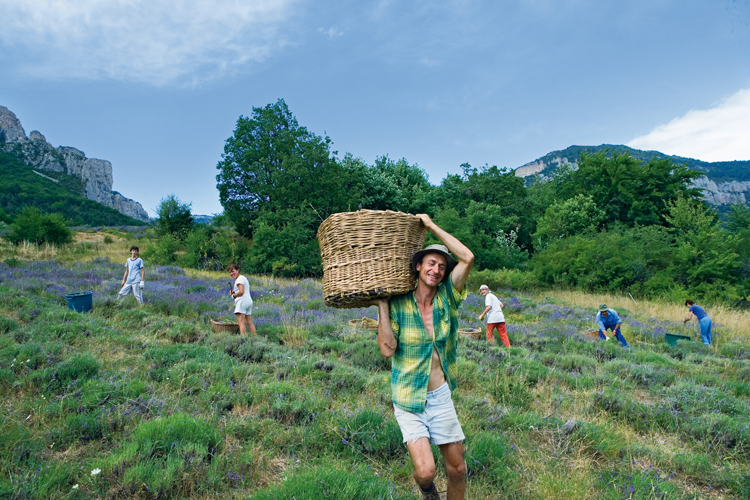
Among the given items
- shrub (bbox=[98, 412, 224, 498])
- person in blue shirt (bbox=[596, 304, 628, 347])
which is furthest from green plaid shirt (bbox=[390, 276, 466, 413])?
person in blue shirt (bbox=[596, 304, 628, 347])

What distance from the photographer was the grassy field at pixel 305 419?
10.2 feet

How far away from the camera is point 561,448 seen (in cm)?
395

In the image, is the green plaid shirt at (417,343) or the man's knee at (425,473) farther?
the green plaid shirt at (417,343)

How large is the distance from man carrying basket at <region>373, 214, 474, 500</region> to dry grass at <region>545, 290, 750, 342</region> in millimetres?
13817

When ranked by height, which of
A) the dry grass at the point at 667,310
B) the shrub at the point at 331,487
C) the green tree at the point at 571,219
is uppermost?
the green tree at the point at 571,219

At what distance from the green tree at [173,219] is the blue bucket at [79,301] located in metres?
21.5

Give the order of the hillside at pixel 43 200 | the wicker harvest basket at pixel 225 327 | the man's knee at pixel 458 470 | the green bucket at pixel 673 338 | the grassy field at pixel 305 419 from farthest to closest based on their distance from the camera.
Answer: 1. the hillside at pixel 43 200
2. the green bucket at pixel 673 338
3. the wicker harvest basket at pixel 225 327
4. the grassy field at pixel 305 419
5. the man's knee at pixel 458 470

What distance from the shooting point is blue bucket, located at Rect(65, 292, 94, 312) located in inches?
A: 326

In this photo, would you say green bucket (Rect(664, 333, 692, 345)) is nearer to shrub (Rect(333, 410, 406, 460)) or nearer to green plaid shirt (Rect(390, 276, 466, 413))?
shrub (Rect(333, 410, 406, 460))

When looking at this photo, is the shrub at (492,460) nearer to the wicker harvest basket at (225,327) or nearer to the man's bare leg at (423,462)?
the man's bare leg at (423,462)

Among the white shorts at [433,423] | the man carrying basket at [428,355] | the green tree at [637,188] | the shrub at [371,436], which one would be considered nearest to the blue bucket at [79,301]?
the shrub at [371,436]

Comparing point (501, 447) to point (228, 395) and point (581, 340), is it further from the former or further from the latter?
point (581, 340)

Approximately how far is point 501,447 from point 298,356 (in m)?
3.86

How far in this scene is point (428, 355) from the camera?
2754mm
